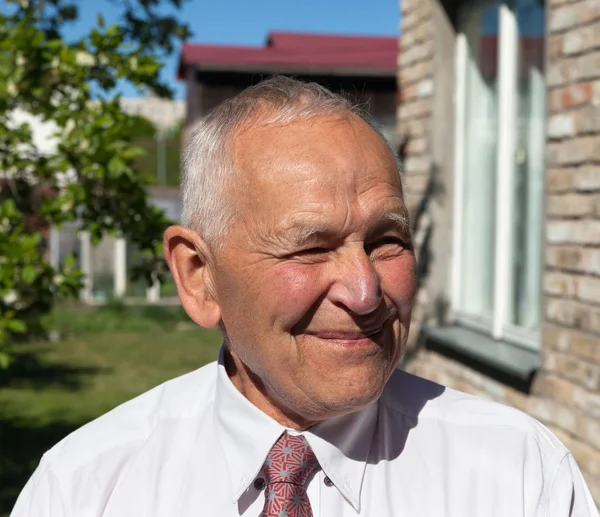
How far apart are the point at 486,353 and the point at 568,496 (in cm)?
313

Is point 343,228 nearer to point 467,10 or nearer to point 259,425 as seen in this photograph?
point 259,425

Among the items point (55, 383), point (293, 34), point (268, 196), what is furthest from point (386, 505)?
point (293, 34)

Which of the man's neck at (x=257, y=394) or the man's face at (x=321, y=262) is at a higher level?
the man's face at (x=321, y=262)

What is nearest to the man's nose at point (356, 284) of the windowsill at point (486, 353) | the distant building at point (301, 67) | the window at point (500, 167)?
the windowsill at point (486, 353)

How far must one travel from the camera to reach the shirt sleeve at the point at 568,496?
63.4 inches

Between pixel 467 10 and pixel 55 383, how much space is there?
644cm

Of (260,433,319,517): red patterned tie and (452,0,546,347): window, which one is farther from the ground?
(452,0,546,347): window

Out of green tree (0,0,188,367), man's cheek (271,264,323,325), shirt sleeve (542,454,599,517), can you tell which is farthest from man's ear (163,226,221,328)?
green tree (0,0,188,367)

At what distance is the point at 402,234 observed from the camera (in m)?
1.67

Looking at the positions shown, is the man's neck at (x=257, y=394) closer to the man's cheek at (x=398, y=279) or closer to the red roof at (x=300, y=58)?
the man's cheek at (x=398, y=279)

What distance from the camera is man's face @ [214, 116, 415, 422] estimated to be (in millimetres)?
1583

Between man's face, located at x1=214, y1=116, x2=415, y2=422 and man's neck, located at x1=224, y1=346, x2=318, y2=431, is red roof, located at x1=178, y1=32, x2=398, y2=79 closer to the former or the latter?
man's neck, located at x1=224, y1=346, x2=318, y2=431

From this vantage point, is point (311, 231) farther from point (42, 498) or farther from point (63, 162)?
point (63, 162)

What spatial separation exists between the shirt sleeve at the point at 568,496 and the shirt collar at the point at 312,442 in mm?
368
